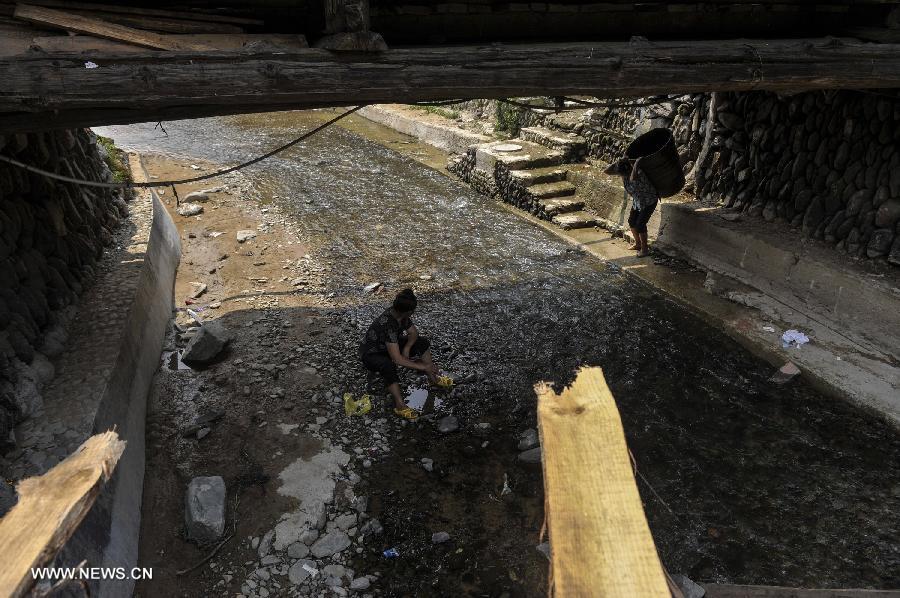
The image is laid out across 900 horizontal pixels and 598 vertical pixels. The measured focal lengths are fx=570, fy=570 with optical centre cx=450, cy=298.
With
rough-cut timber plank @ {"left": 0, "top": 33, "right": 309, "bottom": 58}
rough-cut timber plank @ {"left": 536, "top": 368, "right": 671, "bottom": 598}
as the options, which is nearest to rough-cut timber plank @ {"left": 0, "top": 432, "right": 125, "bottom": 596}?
rough-cut timber plank @ {"left": 536, "top": 368, "right": 671, "bottom": 598}

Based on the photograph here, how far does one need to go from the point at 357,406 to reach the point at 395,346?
0.71m

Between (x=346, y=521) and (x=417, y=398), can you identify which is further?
(x=417, y=398)

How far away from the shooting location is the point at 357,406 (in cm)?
523

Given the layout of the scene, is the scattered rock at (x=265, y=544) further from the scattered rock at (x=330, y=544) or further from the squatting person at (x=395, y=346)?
the squatting person at (x=395, y=346)

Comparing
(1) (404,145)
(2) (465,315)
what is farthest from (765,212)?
(1) (404,145)

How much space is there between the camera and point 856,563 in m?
3.82

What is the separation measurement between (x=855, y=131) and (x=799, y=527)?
4435 mm

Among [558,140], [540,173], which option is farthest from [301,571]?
[558,140]

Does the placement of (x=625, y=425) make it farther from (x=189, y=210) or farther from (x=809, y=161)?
(x=189, y=210)

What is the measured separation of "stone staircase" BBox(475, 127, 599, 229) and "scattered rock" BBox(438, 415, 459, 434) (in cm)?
491

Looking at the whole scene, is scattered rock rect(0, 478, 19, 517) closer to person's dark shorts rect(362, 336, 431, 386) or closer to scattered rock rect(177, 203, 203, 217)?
person's dark shorts rect(362, 336, 431, 386)

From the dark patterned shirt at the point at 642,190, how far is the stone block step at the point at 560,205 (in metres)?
1.66

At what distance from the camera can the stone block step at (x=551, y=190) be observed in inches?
380

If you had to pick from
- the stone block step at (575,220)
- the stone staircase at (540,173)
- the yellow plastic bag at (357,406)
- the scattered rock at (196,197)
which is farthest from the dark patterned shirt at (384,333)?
the scattered rock at (196,197)
